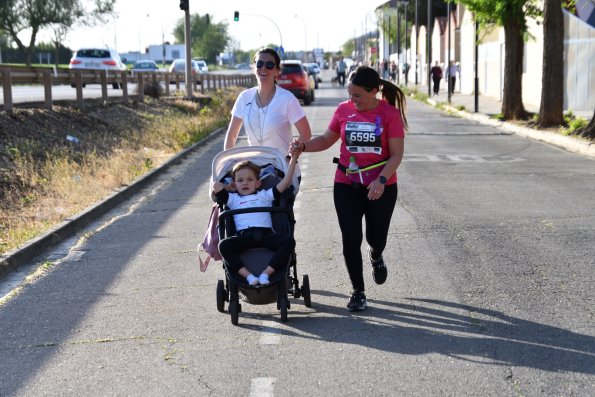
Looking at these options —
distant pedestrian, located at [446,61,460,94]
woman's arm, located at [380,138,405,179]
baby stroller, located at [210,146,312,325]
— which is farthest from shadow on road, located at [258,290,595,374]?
distant pedestrian, located at [446,61,460,94]

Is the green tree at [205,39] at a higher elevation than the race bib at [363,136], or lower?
higher

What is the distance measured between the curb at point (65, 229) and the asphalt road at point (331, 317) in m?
0.18

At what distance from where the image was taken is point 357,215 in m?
6.89

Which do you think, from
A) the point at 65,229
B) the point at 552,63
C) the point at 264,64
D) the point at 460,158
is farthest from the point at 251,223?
the point at 552,63

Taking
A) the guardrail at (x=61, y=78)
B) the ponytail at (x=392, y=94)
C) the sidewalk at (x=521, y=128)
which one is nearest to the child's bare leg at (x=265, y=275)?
the ponytail at (x=392, y=94)

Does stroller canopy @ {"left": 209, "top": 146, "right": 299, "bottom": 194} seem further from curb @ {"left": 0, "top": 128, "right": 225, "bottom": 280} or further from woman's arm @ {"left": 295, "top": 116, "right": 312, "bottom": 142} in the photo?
curb @ {"left": 0, "top": 128, "right": 225, "bottom": 280}

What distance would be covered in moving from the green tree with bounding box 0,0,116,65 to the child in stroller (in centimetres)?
7870

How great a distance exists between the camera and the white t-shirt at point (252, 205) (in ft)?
21.9

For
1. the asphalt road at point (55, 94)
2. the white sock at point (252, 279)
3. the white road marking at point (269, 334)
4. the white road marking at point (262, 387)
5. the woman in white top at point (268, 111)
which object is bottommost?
the white road marking at point (269, 334)

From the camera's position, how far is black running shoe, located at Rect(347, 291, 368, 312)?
6.86m

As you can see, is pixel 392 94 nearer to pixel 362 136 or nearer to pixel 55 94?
pixel 362 136

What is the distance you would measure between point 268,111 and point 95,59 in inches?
1447

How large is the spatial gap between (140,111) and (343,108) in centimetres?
2271

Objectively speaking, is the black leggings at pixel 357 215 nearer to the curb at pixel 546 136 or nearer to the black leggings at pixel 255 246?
the black leggings at pixel 255 246
